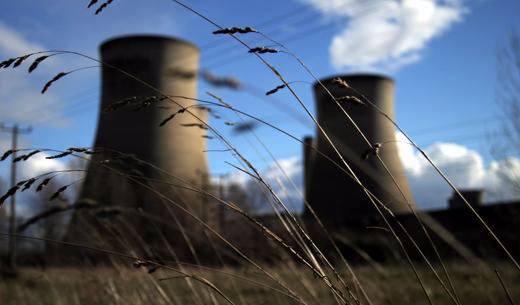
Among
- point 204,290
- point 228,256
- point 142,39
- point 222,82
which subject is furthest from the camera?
point 142,39

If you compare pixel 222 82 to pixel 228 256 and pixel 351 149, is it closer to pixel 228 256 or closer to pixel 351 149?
pixel 228 256

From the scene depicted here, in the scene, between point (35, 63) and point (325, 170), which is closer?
point (35, 63)

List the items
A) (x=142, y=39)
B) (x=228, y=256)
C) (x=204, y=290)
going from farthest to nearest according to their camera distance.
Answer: (x=142, y=39), (x=228, y=256), (x=204, y=290)

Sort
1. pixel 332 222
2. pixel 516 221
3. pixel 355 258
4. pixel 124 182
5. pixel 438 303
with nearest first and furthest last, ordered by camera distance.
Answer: pixel 438 303 < pixel 516 221 < pixel 355 258 < pixel 124 182 < pixel 332 222

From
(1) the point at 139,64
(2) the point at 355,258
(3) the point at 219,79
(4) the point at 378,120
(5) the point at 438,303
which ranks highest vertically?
(1) the point at 139,64

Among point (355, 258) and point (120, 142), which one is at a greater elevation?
point (120, 142)

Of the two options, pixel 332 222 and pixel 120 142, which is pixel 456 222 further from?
pixel 120 142

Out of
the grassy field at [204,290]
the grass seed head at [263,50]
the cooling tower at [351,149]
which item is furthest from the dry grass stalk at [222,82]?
the cooling tower at [351,149]

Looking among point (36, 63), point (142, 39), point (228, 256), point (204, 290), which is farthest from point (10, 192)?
point (142, 39)

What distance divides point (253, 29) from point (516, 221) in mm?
6562

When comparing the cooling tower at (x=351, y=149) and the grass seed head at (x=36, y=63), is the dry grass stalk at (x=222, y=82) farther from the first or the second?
the cooling tower at (x=351, y=149)

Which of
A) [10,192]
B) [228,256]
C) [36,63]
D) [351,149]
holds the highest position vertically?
[351,149]

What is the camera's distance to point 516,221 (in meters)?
6.44

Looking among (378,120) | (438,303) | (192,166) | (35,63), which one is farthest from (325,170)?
(35,63)
